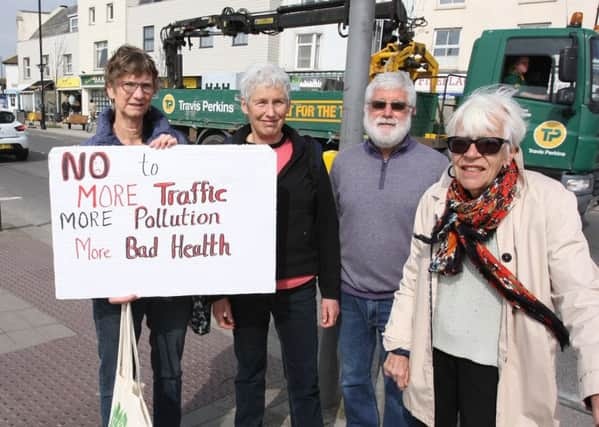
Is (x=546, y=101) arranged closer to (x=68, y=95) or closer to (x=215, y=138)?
(x=215, y=138)

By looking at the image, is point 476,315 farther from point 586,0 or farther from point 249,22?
point 586,0

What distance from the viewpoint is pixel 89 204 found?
6.53ft

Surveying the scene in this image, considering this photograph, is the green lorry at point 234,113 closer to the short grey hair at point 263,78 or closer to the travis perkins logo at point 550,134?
the travis perkins logo at point 550,134

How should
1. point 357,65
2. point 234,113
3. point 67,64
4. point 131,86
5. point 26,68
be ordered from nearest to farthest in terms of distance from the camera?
point 131,86
point 357,65
point 234,113
point 67,64
point 26,68

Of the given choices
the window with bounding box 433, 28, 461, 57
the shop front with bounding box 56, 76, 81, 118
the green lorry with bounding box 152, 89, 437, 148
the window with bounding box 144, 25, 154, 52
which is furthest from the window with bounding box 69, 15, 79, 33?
the green lorry with bounding box 152, 89, 437, 148

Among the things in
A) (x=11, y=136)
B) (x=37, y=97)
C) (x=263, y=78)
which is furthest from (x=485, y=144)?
(x=37, y=97)

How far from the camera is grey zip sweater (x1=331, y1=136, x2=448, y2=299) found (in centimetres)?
224

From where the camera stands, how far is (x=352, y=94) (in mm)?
3016

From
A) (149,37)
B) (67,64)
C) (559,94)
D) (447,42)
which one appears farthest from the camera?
(67,64)

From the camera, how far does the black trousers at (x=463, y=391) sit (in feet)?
5.83

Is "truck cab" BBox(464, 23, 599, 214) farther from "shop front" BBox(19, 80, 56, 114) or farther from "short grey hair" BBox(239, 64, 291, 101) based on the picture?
"shop front" BBox(19, 80, 56, 114)

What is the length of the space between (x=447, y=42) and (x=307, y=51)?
6.50 meters

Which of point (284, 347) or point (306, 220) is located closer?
point (306, 220)

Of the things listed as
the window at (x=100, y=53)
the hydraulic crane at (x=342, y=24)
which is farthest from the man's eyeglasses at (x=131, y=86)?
the window at (x=100, y=53)
